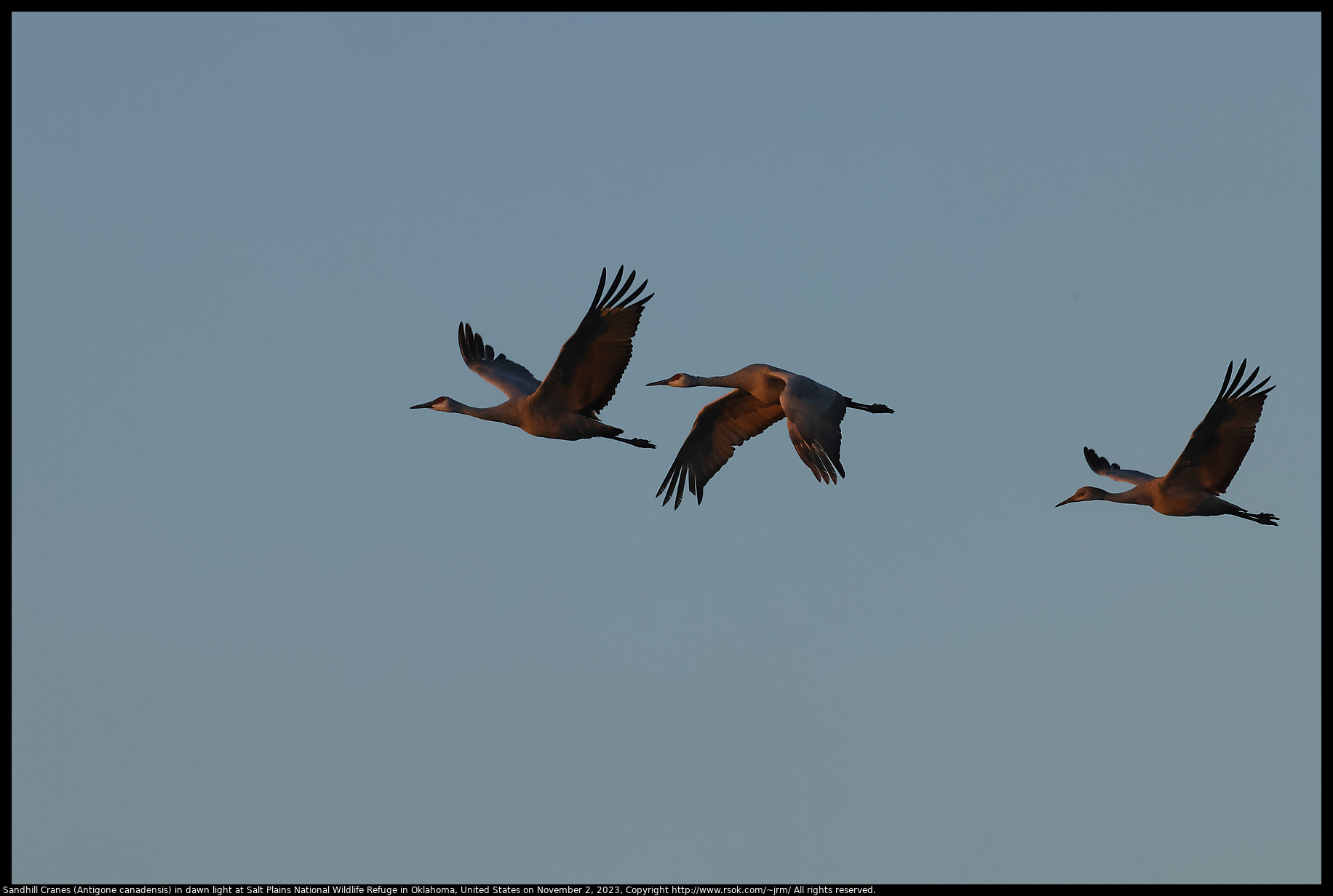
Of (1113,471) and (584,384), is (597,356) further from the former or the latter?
(1113,471)

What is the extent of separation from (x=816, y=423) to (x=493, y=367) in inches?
235

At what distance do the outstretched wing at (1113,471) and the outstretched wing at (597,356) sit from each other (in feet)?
23.3

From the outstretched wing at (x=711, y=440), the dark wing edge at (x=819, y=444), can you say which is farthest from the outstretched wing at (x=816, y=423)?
the outstretched wing at (x=711, y=440)

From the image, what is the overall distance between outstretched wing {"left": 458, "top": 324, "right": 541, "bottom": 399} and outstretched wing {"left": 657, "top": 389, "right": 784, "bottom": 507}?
7.29ft

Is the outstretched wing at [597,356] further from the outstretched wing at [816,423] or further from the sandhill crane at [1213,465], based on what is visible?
the sandhill crane at [1213,465]

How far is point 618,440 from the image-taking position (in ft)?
73.7

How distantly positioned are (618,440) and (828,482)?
4.13 metres

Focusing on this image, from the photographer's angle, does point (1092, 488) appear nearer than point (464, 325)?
Yes

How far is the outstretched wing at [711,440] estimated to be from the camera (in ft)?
77.6

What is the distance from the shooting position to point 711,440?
2386 cm

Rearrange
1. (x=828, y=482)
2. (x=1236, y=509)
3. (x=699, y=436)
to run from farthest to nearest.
A: (x=699, y=436), (x=1236, y=509), (x=828, y=482)

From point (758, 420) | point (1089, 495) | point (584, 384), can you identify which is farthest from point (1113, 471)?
point (584, 384)
